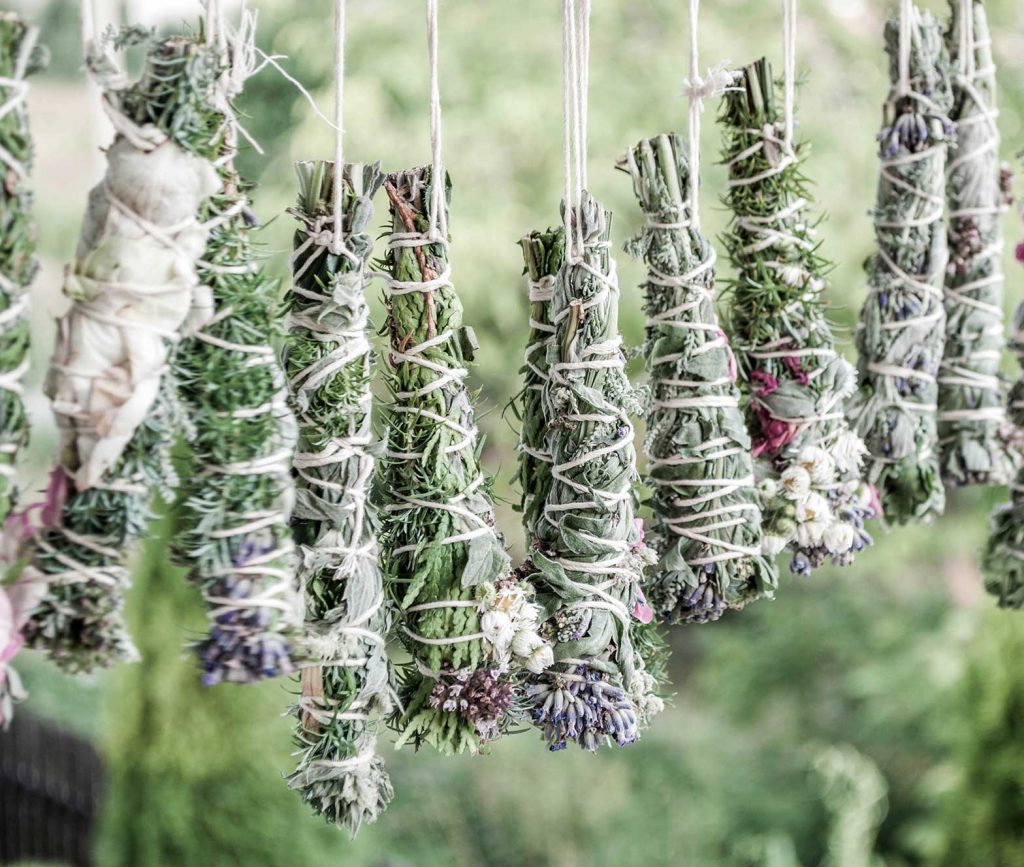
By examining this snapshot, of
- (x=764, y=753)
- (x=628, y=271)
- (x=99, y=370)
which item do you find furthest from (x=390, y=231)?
(x=764, y=753)

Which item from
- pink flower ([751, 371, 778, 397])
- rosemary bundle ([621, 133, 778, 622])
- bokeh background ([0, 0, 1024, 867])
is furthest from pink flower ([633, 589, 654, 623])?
bokeh background ([0, 0, 1024, 867])

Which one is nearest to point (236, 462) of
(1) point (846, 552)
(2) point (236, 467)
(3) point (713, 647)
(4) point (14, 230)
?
(2) point (236, 467)

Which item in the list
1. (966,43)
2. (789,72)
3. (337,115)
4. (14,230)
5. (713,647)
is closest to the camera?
(14,230)

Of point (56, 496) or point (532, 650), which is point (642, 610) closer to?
point (532, 650)

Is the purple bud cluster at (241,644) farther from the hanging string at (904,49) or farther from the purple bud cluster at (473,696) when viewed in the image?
the hanging string at (904,49)

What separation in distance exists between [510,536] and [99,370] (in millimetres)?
3952

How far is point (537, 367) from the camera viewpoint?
3.64 ft

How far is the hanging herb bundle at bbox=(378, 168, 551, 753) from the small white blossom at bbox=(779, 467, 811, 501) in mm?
311

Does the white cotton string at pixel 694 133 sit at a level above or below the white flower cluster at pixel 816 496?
above

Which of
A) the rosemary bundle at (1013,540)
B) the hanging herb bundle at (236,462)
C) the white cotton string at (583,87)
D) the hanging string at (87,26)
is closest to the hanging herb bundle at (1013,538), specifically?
the rosemary bundle at (1013,540)

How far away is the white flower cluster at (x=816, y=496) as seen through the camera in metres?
1.15

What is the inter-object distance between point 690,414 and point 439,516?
0.89 ft

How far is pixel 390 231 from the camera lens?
1042mm

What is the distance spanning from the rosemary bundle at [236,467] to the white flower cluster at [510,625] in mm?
201
